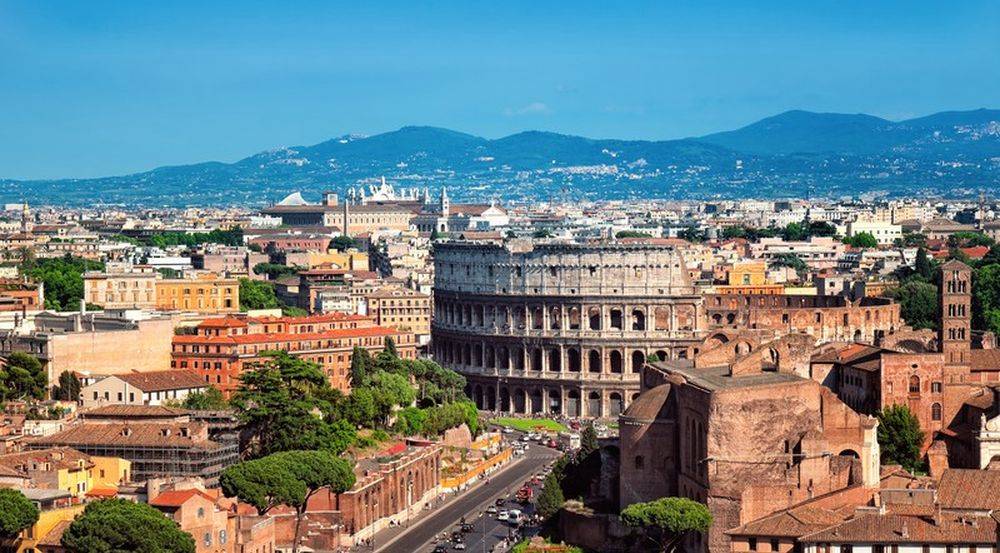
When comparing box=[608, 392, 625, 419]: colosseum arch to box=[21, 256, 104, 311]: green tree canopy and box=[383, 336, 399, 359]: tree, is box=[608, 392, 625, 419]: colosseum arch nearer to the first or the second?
box=[383, 336, 399, 359]: tree

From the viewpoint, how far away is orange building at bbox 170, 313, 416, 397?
127m

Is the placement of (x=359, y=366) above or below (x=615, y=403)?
above

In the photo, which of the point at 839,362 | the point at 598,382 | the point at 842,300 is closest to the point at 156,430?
the point at 839,362

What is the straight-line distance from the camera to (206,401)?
368 feet

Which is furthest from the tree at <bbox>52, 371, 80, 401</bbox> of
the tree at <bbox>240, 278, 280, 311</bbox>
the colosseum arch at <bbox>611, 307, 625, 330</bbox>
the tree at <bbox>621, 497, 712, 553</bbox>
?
the tree at <bbox>240, 278, 280, 311</bbox>

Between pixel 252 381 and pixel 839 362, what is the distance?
29.6 m

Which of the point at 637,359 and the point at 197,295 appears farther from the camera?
the point at 197,295

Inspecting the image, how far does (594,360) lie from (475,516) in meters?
55.5

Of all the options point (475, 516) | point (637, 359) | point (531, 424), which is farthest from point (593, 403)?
point (475, 516)

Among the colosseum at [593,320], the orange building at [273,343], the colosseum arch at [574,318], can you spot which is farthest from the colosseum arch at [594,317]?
the orange building at [273,343]

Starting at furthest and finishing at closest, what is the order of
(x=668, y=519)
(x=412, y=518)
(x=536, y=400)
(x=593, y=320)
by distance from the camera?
(x=593, y=320) < (x=536, y=400) < (x=412, y=518) < (x=668, y=519)

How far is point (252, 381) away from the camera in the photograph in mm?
110062

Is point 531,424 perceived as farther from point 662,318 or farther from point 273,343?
point 273,343

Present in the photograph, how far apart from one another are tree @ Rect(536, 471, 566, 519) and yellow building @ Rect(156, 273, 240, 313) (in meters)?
72.7
